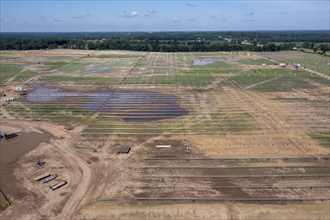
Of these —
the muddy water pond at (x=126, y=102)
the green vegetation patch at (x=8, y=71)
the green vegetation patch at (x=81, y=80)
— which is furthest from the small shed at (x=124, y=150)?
the green vegetation patch at (x=8, y=71)

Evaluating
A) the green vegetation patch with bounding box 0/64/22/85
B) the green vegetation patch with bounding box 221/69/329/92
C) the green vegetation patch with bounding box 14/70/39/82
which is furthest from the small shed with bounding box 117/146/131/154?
the green vegetation patch with bounding box 14/70/39/82

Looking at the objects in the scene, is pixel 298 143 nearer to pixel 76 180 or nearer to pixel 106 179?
pixel 106 179

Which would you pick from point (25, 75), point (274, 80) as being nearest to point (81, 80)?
point (25, 75)

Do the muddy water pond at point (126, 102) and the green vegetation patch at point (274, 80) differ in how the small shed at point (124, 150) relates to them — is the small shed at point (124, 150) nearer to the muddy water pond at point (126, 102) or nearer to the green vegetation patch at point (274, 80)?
the muddy water pond at point (126, 102)

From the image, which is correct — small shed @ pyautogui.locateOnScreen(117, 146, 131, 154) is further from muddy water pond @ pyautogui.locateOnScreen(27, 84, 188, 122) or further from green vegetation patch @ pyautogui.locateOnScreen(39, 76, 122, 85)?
green vegetation patch @ pyautogui.locateOnScreen(39, 76, 122, 85)

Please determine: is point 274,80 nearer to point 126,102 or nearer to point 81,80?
point 126,102

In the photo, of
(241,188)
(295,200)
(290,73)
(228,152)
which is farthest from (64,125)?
(290,73)

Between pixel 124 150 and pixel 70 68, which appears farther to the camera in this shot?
pixel 70 68
